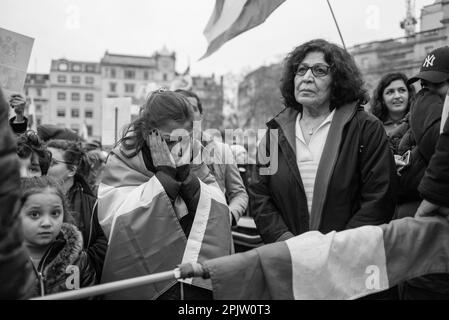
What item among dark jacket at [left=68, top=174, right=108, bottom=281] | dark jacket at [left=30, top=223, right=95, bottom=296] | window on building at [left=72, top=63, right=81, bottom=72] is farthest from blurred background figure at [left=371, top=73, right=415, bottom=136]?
window on building at [left=72, top=63, right=81, bottom=72]

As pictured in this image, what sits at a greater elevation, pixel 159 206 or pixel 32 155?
pixel 32 155

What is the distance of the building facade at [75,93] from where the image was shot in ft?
284

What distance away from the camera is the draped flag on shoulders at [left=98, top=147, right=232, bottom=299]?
7.02 ft

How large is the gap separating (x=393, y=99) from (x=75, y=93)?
8940 centimetres

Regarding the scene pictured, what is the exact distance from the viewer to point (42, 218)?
2.21m

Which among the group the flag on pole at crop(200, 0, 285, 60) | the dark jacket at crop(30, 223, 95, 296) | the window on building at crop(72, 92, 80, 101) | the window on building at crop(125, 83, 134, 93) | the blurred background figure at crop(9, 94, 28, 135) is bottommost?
the dark jacket at crop(30, 223, 95, 296)

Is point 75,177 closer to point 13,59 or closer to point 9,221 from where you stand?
point 13,59

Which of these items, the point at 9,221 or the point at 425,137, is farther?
the point at 425,137

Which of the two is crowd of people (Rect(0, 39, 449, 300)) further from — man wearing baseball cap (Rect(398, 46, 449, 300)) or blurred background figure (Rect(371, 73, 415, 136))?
blurred background figure (Rect(371, 73, 415, 136))

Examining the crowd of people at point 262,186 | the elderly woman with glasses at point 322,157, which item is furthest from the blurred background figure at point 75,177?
the elderly woman with glasses at point 322,157

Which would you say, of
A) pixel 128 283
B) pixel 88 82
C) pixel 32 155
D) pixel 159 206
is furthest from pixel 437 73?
pixel 88 82

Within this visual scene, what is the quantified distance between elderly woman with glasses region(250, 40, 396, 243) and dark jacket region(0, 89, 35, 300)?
1392 mm

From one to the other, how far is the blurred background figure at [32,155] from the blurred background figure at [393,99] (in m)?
2.49
